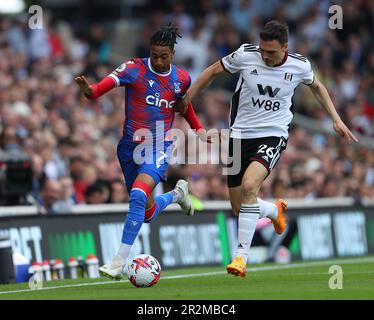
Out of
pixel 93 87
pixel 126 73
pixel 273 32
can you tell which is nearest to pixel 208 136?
pixel 126 73

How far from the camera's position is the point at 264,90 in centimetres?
1280

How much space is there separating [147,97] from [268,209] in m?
1.93

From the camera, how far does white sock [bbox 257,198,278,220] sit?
13031 millimetres

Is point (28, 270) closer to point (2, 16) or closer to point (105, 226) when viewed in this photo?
point (105, 226)

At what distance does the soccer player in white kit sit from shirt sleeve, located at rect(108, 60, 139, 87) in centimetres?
76

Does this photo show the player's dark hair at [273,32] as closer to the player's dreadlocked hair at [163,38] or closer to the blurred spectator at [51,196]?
the player's dreadlocked hair at [163,38]

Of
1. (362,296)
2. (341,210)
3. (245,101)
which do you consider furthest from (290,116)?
(341,210)

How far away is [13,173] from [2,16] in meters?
9.08

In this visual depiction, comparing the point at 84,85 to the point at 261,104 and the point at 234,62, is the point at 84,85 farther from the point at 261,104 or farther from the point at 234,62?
the point at 261,104

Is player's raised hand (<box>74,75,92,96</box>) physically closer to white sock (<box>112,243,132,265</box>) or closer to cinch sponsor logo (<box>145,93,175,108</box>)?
cinch sponsor logo (<box>145,93,175,108</box>)

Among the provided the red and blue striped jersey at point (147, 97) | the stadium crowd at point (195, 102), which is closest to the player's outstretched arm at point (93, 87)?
the red and blue striped jersey at point (147, 97)

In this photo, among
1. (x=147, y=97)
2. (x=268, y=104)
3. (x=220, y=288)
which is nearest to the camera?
(x=220, y=288)

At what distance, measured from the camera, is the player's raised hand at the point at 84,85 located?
38.1 feet
